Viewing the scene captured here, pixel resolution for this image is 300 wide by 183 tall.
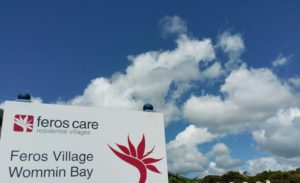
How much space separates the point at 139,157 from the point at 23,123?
5.90 ft

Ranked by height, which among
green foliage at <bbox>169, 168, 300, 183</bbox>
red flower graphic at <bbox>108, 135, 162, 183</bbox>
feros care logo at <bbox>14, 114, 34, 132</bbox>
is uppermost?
green foliage at <bbox>169, 168, 300, 183</bbox>

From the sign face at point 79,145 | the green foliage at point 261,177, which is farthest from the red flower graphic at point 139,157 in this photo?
the green foliage at point 261,177

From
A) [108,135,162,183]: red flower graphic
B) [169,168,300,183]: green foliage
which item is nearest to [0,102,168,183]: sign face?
[108,135,162,183]: red flower graphic

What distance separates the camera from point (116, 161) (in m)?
5.71

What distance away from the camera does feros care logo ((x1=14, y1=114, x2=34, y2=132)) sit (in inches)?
207

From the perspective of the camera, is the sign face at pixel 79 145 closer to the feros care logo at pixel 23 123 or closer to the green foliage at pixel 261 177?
the feros care logo at pixel 23 123

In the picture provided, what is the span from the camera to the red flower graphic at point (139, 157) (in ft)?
19.0

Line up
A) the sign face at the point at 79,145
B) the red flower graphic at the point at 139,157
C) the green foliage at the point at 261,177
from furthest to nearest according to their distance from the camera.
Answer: the green foliage at the point at 261,177 → the red flower graphic at the point at 139,157 → the sign face at the point at 79,145

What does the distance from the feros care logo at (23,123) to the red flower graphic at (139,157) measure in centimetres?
120

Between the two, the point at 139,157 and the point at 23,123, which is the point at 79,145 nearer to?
the point at 23,123

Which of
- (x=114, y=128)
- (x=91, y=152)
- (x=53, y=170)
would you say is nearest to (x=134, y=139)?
(x=114, y=128)

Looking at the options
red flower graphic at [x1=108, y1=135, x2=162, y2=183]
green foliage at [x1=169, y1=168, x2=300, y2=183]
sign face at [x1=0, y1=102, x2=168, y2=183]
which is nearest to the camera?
sign face at [x1=0, y1=102, x2=168, y2=183]

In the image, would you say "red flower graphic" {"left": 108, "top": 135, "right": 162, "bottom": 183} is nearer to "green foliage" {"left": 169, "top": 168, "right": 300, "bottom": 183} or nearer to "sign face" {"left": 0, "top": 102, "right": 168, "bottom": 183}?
"sign face" {"left": 0, "top": 102, "right": 168, "bottom": 183}

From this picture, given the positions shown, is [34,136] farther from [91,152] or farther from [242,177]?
[242,177]
